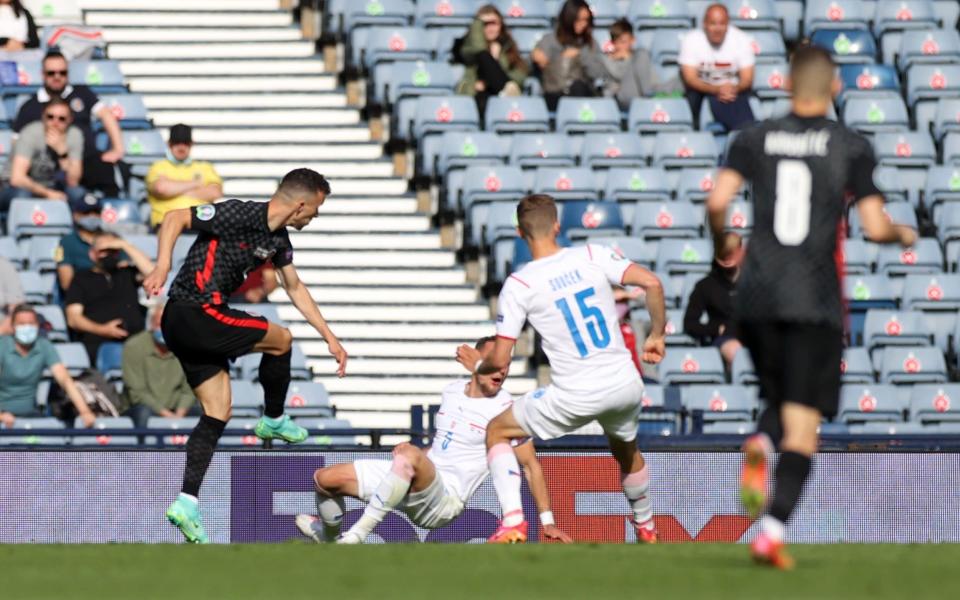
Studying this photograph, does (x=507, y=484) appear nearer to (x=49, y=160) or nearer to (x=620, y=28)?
(x=49, y=160)

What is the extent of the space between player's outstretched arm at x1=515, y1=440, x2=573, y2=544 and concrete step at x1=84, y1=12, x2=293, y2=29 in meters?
9.71

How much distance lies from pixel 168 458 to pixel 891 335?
20.4 feet

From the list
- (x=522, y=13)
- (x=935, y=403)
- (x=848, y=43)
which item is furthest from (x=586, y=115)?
(x=935, y=403)

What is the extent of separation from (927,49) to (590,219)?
463 centimetres

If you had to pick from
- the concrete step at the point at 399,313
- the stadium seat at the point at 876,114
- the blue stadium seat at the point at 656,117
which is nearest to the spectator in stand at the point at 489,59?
the blue stadium seat at the point at 656,117

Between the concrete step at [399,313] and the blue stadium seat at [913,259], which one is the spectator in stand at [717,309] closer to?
the blue stadium seat at [913,259]

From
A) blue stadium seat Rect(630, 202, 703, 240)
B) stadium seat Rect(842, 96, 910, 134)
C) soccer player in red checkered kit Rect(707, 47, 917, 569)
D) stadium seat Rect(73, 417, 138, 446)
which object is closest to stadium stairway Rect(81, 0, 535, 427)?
blue stadium seat Rect(630, 202, 703, 240)

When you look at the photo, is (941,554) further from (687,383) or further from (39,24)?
(39,24)

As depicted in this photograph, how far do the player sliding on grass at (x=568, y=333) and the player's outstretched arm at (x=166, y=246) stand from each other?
169cm

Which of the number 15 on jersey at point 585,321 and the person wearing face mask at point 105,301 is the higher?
the number 15 on jersey at point 585,321

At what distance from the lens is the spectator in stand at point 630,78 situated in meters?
18.5

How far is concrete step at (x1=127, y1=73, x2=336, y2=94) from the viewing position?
63.4ft

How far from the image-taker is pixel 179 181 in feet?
53.9

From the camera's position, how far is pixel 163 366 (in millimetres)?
14586
